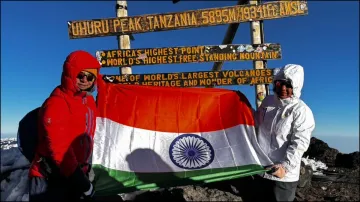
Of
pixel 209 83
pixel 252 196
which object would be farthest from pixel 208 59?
pixel 252 196

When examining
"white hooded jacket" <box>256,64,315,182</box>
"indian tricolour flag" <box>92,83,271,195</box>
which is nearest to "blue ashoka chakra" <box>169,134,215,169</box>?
"indian tricolour flag" <box>92,83,271,195</box>

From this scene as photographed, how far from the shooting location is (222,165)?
4.65 m

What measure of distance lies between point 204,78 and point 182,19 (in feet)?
4.79

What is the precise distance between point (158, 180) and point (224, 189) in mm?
1685

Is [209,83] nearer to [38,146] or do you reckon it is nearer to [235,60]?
[235,60]

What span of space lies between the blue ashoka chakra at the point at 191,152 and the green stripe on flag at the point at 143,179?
0.38 feet

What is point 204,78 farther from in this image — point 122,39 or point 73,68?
point 73,68

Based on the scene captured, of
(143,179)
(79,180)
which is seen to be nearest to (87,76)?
(79,180)

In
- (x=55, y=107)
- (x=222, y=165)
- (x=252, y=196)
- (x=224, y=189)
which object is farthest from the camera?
(x=224, y=189)

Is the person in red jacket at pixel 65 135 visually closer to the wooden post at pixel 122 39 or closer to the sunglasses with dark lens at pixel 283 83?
the sunglasses with dark lens at pixel 283 83

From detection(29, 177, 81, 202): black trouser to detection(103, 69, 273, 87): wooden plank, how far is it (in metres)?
4.37

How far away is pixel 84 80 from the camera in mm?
3307

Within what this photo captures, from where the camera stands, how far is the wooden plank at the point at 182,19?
7449 mm

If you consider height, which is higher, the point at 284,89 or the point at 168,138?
the point at 284,89
